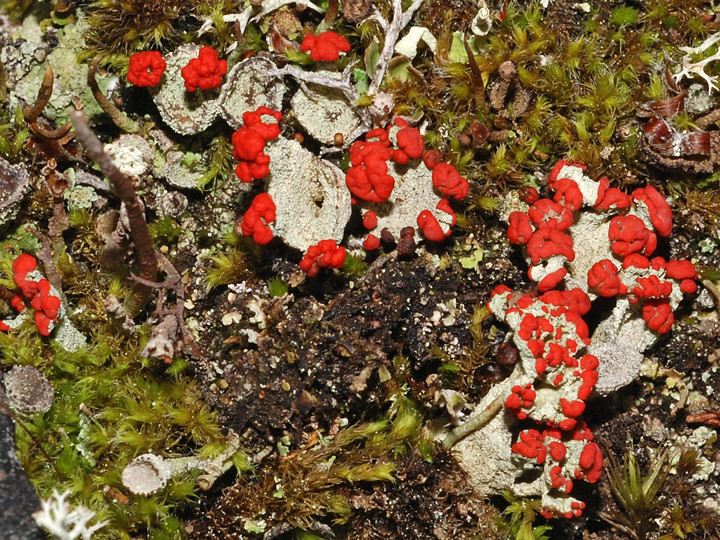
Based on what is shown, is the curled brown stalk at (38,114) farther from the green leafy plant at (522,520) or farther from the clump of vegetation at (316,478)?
the green leafy plant at (522,520)

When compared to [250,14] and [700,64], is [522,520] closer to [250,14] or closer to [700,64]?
[700,64]

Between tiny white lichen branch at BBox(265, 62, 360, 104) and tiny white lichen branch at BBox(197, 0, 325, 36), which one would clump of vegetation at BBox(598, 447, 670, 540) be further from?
tiny white lichen branch at BBox(197, 0, 325, 36)

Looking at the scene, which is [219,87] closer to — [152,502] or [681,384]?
[152,502]

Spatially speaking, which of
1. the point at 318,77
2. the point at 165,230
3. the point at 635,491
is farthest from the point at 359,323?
the point at 635,491

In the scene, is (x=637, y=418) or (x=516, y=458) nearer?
(x=516, y=458)

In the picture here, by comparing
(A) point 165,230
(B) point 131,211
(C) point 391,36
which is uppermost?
(C) point 391,36

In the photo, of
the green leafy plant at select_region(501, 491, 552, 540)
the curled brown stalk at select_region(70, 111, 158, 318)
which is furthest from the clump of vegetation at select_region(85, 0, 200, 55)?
the green leafy plant at select_region(501, 491, 552, 540)

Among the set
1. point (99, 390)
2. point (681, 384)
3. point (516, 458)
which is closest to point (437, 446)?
point (516, 458)
